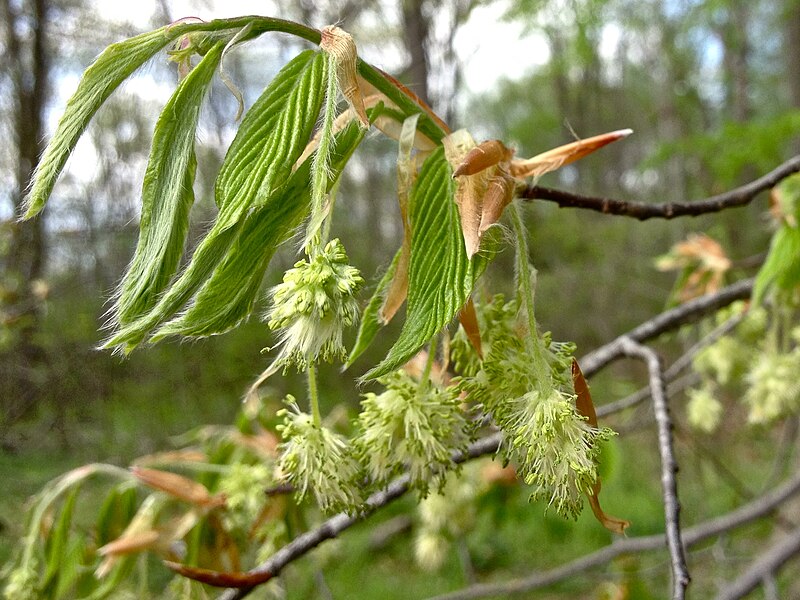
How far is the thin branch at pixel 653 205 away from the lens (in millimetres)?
825

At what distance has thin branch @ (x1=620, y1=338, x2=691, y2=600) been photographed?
69 cm

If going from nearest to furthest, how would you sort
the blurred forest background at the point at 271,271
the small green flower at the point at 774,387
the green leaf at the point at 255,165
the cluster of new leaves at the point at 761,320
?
the green leaf at the point at 255,165
the cluster of new leaves at the point at 761,320
the small green flower at the point at 774,387
the blurred forest background at the point at 271,271

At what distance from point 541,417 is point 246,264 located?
0.30 m

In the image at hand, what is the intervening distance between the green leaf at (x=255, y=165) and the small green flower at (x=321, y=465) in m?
0.18

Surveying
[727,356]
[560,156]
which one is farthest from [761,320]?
[560,156]

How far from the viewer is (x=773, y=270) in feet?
→ 4.20

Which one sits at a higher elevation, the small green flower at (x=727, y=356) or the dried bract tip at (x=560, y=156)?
the dried bract tip at (x=560, y=156)

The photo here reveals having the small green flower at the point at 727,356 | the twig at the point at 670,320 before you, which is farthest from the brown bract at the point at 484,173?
the small green flower at the point at 727,356

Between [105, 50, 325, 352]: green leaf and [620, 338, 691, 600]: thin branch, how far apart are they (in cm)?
57

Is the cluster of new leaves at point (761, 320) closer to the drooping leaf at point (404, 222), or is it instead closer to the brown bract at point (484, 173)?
the brown bract at point (484, 173)

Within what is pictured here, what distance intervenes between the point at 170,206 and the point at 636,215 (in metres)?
0.68

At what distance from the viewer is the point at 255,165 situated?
56 centimetres

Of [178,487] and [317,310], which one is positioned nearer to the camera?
[317,310]

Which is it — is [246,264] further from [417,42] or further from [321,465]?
[417,42]
